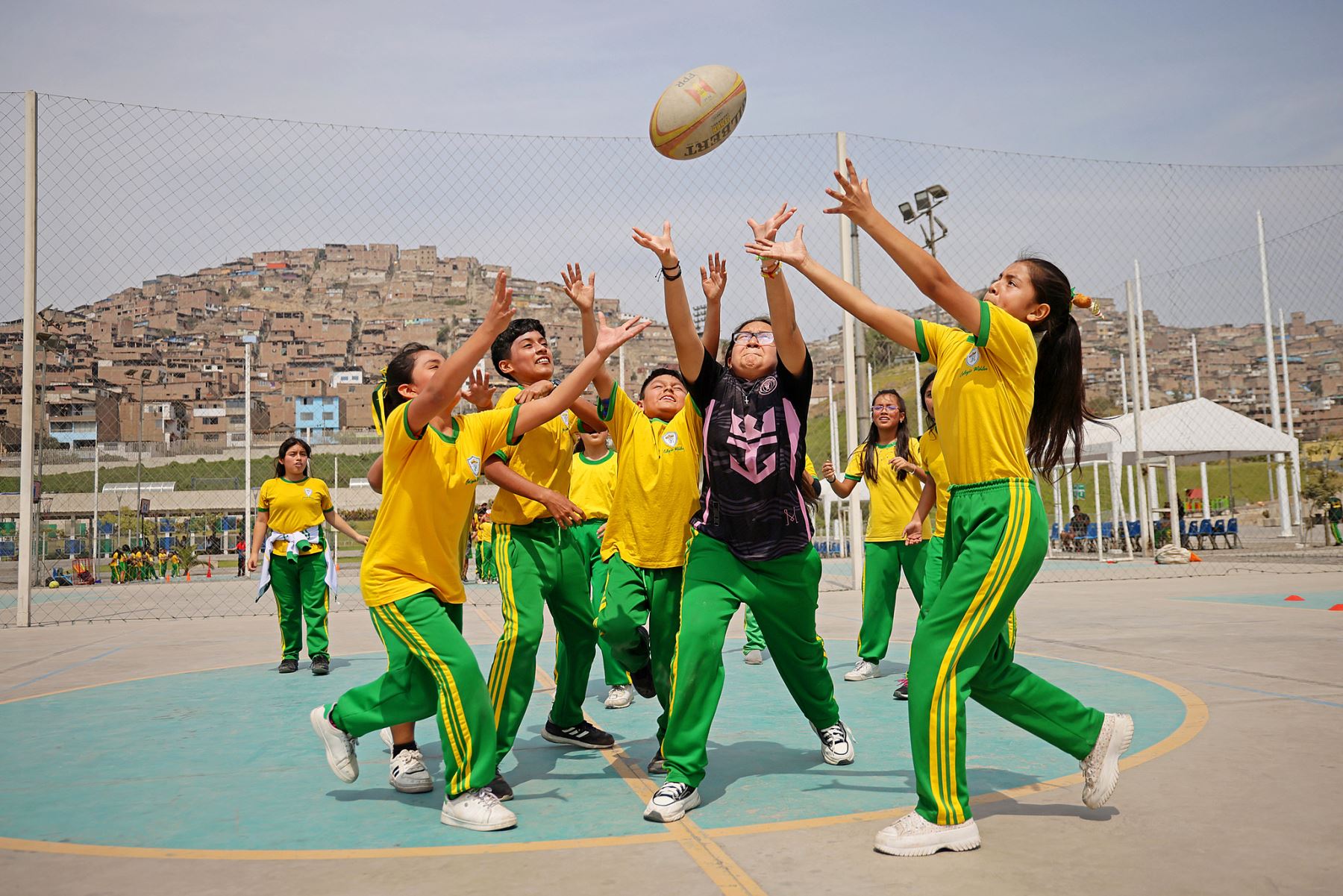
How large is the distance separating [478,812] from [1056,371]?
9.25 feet

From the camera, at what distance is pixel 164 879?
3402 mm

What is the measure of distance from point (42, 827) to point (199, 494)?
135 feet

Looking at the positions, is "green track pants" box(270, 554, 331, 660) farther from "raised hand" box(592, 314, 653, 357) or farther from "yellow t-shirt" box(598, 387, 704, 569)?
"raised hand" box(592, 314, 653, 357)

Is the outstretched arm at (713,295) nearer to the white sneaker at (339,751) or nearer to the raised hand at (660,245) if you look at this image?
the raised hand at (660,245)

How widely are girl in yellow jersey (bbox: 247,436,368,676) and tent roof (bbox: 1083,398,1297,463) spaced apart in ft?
64.0

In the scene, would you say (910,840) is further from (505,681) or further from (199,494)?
(199,494)

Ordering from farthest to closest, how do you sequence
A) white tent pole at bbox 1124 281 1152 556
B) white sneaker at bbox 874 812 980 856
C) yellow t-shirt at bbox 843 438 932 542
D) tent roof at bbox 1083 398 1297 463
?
tent roof at bbox 1083 398 1297 463 < white tent pole at bbox 1124 281 1152 556 < yellow t-shirt at bbox 843 438 932 542 < white sneaker at bbox 874 812 980 856

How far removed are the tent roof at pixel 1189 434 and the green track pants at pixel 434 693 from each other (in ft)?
72.4

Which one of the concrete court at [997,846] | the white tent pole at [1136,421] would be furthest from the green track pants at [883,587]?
the white tent pole at [1136,421]

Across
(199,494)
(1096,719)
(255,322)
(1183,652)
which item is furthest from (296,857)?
(255,322)

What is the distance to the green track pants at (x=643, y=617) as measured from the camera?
17.0ft

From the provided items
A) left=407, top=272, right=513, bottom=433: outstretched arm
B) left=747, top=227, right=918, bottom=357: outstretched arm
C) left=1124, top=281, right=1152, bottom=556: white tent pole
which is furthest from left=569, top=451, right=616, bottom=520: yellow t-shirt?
left=1124, top=281, right=1152, bottom=556: white tent pole

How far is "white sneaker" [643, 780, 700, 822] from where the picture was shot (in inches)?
155

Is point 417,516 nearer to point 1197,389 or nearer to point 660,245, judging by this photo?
point 660,245
